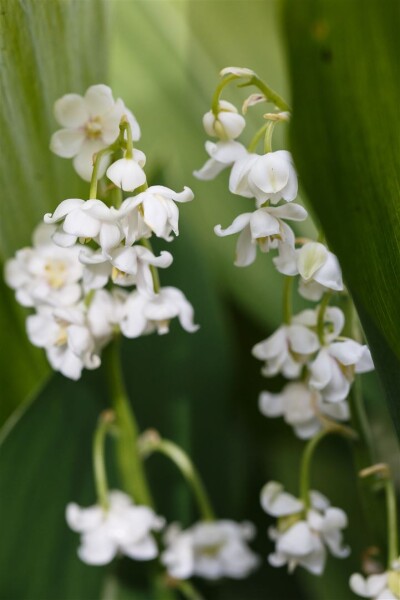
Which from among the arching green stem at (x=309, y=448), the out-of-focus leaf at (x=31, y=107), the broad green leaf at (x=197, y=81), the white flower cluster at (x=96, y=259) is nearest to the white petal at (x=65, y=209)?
the white flower cluster at (x=96, y=259)

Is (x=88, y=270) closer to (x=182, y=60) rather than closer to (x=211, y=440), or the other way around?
(x=211, y=440)

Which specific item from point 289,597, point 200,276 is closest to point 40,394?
point 200,276

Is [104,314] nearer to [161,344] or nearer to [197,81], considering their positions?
[161,344]

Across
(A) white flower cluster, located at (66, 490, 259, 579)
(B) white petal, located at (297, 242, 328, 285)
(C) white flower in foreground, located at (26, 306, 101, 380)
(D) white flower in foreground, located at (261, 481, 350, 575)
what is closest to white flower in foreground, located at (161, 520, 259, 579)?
(A) white flower cluster, located at (66, 490, 259, 579)

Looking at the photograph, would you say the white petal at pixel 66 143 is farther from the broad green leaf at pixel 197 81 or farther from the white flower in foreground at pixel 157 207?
the broad green leaf at pixel 197 81

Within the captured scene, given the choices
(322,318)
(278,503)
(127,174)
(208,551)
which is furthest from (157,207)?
(208,551)

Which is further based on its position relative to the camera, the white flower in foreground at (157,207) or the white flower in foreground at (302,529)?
the white flower in foreground at (302,529)
